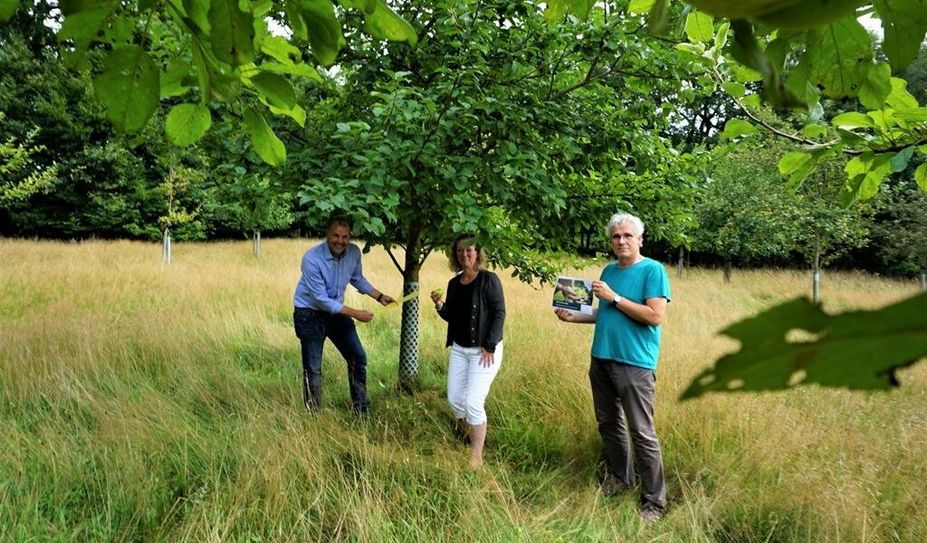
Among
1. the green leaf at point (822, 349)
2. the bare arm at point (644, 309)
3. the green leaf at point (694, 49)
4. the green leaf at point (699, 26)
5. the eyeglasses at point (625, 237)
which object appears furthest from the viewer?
the eyeglasses at point (625, 237)

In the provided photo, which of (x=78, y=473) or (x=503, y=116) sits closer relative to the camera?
(x=78, y=473)

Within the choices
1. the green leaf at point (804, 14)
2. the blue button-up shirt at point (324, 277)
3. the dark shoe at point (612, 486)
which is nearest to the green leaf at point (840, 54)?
the green leaf at point (804, 14)

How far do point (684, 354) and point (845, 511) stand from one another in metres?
2.55

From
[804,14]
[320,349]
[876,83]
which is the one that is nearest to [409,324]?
[320,349]

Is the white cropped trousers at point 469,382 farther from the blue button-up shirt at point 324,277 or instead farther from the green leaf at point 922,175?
the green leaf at point 922,175

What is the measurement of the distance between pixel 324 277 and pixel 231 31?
336 centimetres

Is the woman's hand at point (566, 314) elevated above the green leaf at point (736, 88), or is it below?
below

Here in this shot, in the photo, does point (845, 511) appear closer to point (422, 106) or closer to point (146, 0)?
point (422, 106)

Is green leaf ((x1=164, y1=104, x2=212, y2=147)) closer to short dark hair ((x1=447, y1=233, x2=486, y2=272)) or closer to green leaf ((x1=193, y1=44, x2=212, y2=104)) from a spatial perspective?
green leaf ((x1=193, y1=44, x2=212, y2=104))

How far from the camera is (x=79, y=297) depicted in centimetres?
739

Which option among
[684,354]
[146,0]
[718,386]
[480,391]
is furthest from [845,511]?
[146,0]

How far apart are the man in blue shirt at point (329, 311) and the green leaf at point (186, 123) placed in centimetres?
275

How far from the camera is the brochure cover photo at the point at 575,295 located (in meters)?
3.42

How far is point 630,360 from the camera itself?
310 centimetres
